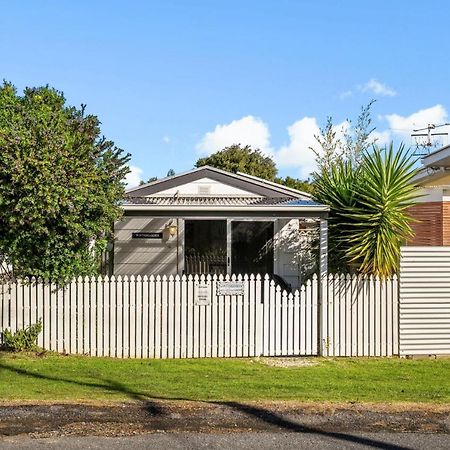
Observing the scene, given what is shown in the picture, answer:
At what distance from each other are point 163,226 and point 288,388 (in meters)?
8.87

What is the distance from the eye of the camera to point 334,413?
7230 mm

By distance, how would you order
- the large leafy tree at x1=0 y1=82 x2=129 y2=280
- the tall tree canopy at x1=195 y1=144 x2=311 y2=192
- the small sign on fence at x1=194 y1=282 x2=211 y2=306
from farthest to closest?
the tall tree canopy at x1=195 y1=144 x2=311 y2=192 < the small sign on fence at x1=194 y1=282 x2=211 y2=306 < the large leafy tree at x1=0 y1=82 x2=129 y2=280

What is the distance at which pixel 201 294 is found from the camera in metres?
11.2

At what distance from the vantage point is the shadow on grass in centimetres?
632

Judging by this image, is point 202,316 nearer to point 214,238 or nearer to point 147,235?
point 214,238

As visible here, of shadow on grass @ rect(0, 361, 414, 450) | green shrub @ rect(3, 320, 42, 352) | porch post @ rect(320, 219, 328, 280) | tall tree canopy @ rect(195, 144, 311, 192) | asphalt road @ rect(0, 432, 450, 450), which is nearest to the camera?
asphalt road @ rect(0, 432, 450, 450)

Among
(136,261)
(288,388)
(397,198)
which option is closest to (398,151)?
(397,198)

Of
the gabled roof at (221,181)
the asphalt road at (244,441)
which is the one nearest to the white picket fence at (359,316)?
the gabled roof at (221,181)

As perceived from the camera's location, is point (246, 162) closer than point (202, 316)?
No

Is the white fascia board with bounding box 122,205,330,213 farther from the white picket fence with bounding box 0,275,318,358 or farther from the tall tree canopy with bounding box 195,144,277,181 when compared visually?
the tall tree canopy with bounding box 195,144,277,181

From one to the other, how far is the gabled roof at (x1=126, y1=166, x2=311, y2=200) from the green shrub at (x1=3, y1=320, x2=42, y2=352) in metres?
5.68

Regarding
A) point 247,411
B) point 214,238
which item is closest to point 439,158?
point 214,238

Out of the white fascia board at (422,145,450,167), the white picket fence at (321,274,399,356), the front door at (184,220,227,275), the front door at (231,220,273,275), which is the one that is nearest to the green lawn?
the white picket fence at (321,274,399,356)

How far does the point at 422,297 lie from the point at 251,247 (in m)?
5.93
